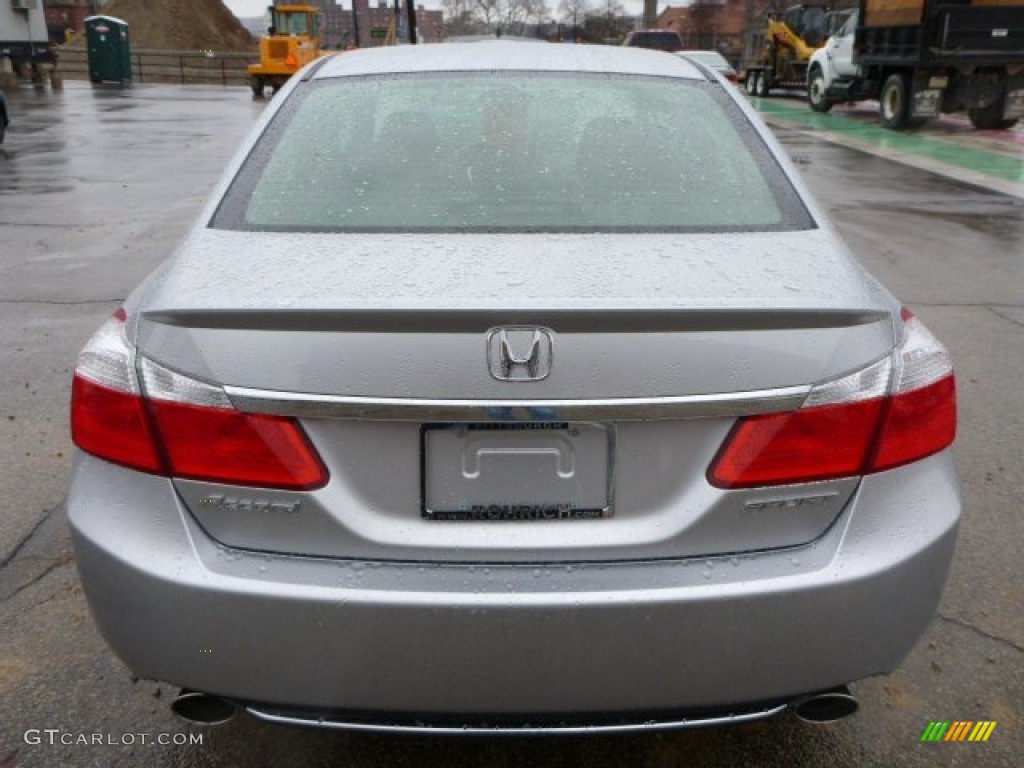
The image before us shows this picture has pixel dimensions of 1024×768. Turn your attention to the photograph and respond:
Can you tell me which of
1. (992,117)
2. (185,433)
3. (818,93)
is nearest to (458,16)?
(818,93)

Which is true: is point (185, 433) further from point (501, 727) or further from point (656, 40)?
point (656, 40)

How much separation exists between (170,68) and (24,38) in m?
25.4

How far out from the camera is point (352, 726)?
6.36 ft

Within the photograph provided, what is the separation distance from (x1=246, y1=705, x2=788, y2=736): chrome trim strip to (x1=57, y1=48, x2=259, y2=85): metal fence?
2093 inches

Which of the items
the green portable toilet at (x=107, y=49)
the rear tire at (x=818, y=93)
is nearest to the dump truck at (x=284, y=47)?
the green portable toilet at (x=107, y=49)

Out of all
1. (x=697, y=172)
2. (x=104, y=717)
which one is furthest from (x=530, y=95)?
(x=104, y=717)

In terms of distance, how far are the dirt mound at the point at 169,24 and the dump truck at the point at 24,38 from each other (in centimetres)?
4237

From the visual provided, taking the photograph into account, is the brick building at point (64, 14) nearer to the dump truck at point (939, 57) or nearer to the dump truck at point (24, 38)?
the dump truck at point (24, 38)

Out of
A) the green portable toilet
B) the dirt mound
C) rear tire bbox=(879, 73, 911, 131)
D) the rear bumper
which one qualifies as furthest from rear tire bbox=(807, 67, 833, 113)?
the dirt mound

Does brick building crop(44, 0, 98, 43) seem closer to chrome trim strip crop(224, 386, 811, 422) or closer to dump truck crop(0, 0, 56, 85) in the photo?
dump truck crop(0, 0, 56, 85)

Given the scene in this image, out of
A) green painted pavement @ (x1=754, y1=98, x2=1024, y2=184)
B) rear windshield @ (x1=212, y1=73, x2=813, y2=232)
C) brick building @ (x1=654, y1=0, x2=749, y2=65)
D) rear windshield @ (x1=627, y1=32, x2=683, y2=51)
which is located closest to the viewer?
rear windshield @ (x1=212, y1=73, x2=813, y2=232)

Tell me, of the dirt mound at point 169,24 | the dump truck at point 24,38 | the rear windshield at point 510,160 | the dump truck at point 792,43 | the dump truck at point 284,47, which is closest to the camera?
the rear windshield at point 510,160

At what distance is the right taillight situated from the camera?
6.13 feet

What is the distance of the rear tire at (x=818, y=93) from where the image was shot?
26273 millimetres
